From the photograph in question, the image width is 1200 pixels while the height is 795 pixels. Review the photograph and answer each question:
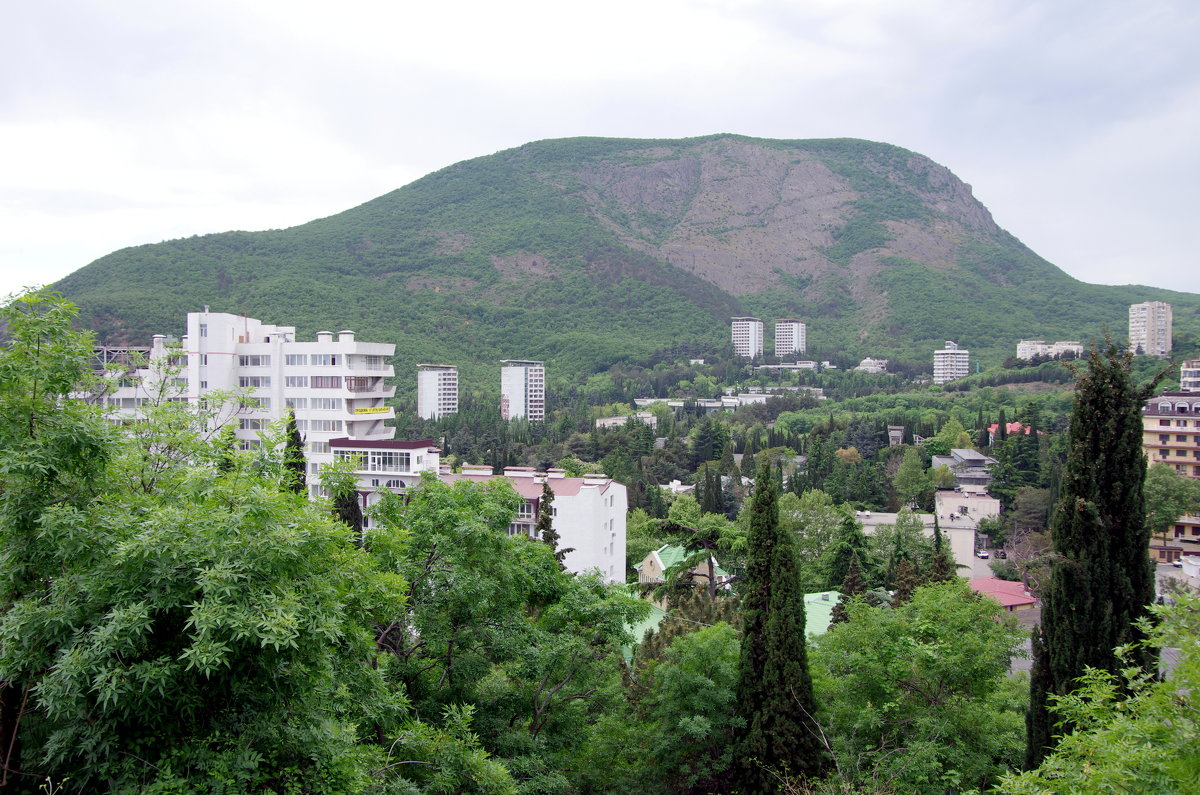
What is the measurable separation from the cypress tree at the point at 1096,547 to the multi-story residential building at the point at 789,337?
159 m

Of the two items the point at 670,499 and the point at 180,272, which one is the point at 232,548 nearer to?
the point at 670,499

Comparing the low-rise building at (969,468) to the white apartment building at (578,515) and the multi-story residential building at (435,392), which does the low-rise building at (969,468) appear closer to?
the white apartment building at (578,515)

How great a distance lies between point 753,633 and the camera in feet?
48.0

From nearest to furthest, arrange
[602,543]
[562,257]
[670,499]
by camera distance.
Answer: [602,543] → [670,499] → [562,257]

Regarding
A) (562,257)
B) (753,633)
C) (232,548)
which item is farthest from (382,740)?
(562,257)

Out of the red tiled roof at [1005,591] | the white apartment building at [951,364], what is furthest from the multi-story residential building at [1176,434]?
the white apartment building at [951,364]

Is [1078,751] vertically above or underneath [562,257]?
underneath

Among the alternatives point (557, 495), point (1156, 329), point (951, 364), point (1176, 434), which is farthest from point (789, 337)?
point (557, 495)

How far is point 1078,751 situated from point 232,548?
7002 mm

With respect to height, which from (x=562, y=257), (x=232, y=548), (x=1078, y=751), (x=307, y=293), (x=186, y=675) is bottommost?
(x=1078, y=751)

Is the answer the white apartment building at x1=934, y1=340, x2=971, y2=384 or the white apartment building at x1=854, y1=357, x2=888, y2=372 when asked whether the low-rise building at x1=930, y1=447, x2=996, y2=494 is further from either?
the white apartment building at x1=854, y1=357, x2=888, y2=372

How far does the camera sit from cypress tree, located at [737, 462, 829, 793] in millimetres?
14125

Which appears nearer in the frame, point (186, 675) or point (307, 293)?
point (186, 675)

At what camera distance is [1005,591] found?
3256cm
